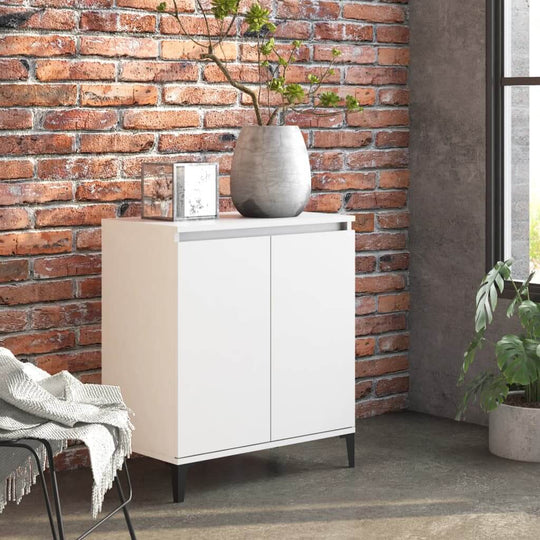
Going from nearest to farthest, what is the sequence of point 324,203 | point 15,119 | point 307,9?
point 15,119
point 307,9
point 324,203

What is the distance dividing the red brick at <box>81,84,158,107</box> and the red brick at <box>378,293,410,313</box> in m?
1.38

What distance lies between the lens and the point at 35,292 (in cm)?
383

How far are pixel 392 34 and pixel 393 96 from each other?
258 mm

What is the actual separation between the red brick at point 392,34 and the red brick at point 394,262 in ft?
2.97

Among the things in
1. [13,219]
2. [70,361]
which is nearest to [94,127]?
[13,219]

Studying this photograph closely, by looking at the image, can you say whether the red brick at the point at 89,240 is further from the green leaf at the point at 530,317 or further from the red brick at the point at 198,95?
the green leaf at the point at 530,317

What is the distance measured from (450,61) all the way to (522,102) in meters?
0.38

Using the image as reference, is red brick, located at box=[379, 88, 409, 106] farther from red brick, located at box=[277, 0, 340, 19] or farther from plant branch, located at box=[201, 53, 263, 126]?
plant branch, located at box=[201, 53, 263, 126]

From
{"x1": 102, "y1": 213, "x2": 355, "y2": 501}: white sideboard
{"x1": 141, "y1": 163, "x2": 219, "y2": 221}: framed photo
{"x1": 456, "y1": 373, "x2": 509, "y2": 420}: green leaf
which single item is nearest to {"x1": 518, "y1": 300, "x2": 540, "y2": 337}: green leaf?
{"x1": 456, "y1": 373, "x2": 509, "y2": 420}: green leaf

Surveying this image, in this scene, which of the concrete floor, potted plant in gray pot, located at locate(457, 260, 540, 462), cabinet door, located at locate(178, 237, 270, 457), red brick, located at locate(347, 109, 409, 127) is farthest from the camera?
red brick, located at locate(347, 109, 409, 127)

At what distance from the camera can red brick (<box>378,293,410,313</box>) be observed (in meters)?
4.80

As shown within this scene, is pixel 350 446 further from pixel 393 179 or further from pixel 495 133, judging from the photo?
pixel 495 133

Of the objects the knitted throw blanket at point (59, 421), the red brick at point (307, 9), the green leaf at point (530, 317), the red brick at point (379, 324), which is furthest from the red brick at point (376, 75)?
the knitted throw blanket at point (59, 421)

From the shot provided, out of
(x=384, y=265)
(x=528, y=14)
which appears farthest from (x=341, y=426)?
(x=528, y=14)
